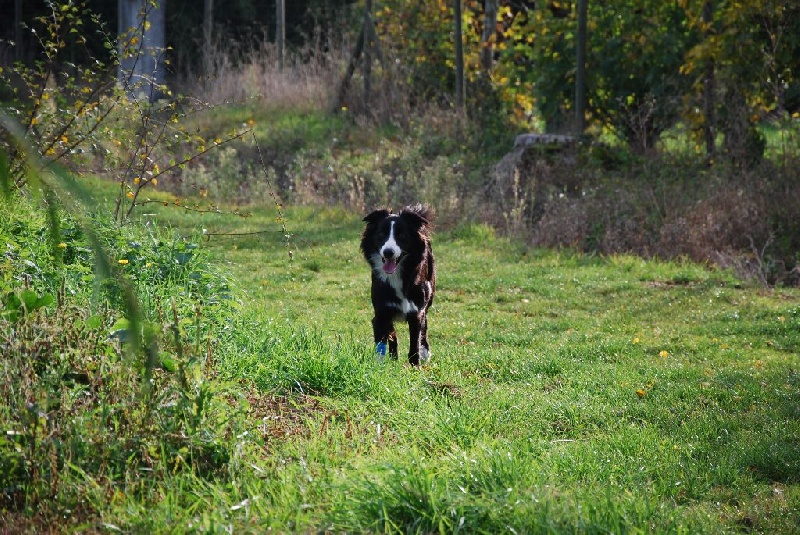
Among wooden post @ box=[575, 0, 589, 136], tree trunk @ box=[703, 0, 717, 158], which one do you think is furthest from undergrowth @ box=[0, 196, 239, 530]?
wooden post @ box=[575, 0, 589, 136]

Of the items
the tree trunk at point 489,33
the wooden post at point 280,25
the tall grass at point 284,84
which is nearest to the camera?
the tree trunk at point 489,33

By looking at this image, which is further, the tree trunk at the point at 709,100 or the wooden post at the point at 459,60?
the wooden post at the point at 459,60

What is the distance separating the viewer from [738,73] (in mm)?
13055

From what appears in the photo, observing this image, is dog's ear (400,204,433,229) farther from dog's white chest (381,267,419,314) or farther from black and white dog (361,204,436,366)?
dog's white chest (381,267,419,314)

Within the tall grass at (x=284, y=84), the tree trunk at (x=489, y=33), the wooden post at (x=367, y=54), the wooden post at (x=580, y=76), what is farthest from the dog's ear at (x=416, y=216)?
the tall grass at (x=284, y=84)

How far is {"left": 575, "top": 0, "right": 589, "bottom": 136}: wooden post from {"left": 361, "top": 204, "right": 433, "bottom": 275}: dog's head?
8.27m

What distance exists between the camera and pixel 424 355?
22.0 ft

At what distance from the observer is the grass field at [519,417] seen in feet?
11.1

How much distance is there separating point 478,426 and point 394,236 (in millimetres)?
2149

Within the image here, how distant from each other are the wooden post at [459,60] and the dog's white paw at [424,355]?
10.6 meters

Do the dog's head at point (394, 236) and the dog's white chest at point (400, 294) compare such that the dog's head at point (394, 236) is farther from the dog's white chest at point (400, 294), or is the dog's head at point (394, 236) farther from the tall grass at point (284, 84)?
the tall grass at point (284, 84)

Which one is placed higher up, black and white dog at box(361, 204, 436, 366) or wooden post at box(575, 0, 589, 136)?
wooden post at box(575, 0, 589, 136)

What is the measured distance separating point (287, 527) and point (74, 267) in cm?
286

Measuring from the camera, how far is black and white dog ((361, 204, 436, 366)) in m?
6.51
